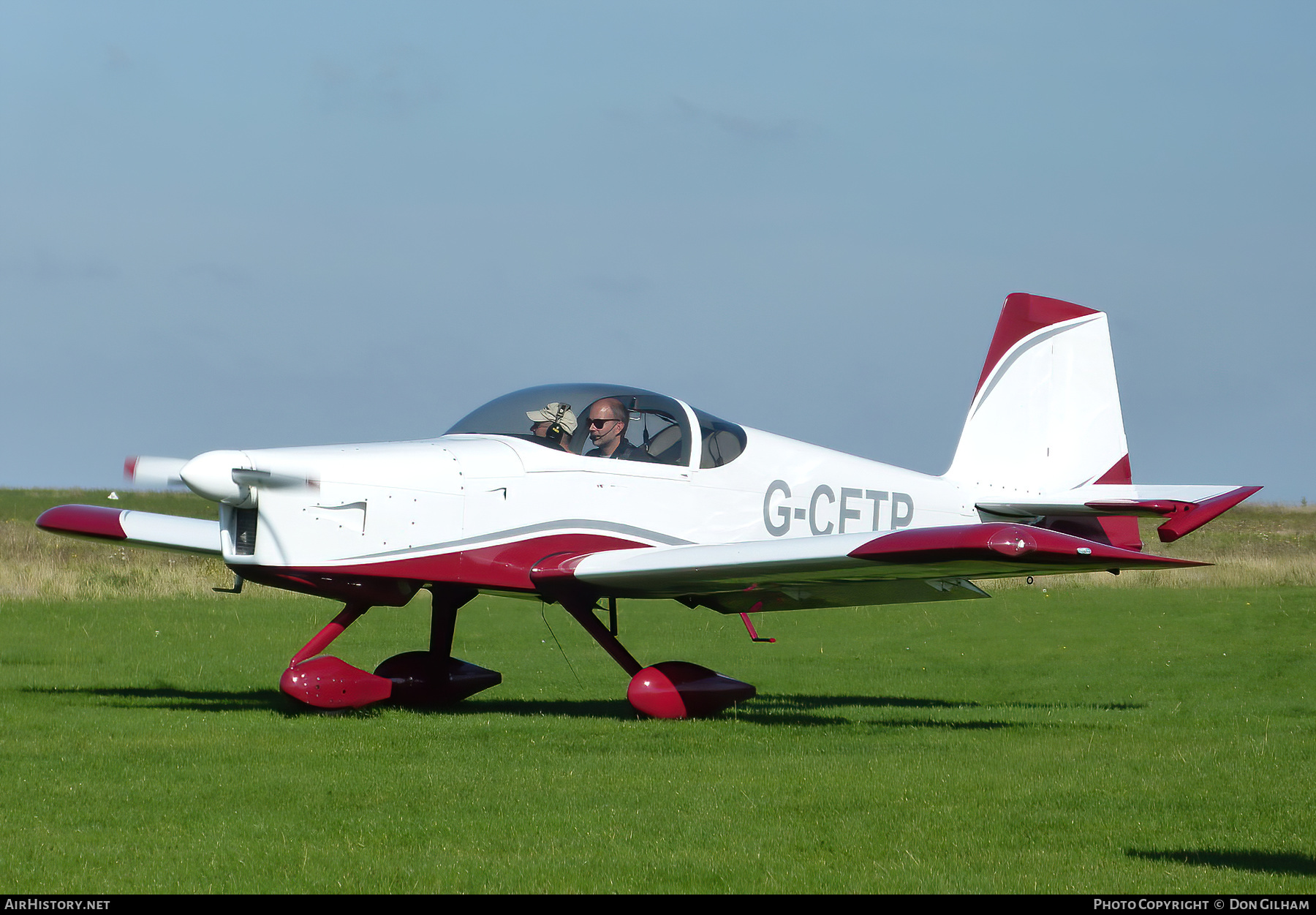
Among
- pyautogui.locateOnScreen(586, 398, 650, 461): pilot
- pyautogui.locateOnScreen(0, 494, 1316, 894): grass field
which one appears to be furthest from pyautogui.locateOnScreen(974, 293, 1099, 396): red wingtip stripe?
pyautogui.locateOnScreen(586, 398, 650, 461): pilot

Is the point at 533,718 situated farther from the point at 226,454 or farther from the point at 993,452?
the point at 993,452

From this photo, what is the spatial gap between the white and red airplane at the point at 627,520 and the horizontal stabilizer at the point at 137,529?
2 centimetres

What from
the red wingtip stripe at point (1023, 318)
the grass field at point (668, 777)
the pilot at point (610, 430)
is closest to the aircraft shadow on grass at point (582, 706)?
the grass field at point (668, 777)

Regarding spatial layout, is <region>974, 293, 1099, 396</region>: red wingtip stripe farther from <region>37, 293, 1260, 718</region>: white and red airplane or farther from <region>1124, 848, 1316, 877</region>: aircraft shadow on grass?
<region>1124, 848, 1316, 877</region>: aircraft shadow on grass

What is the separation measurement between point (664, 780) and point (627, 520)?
3622 millimetres

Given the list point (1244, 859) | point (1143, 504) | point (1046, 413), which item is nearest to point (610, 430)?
point (1143, 504)

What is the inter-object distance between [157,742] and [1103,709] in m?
7.31

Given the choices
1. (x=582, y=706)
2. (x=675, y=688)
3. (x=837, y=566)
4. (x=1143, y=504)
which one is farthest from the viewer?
(x=1143, y=504)

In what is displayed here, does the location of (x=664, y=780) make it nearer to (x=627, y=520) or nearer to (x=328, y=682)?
(x=328, y=682)

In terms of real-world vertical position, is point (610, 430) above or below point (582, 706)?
above

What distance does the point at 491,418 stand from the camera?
1045cm

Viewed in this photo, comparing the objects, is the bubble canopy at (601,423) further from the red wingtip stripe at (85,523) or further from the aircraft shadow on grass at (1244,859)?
the aircraft shadow on grass at (1244,859)

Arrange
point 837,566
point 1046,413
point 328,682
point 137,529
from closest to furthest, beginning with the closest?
point 837,566
point 328,682
point 137,529
point 1046,413

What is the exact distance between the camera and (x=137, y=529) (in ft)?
39.3
